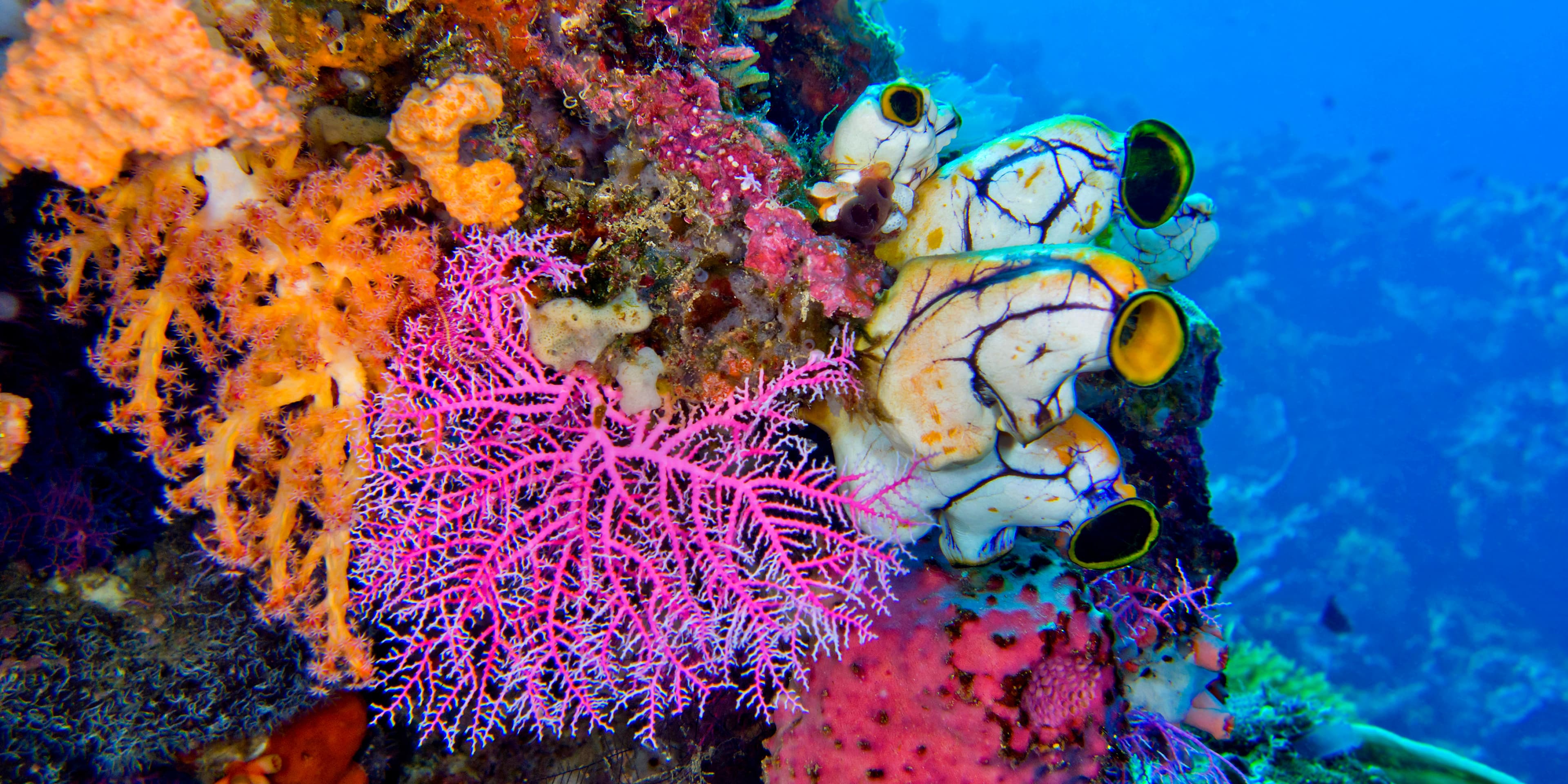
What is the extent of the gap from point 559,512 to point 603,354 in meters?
0.59

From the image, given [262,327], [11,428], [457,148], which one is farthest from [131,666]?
[457,148]

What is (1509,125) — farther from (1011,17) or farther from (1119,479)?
(1119,479)

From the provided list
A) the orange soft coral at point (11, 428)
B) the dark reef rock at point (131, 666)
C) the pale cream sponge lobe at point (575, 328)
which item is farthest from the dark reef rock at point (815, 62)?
the dark reef rock at point (131, 666)

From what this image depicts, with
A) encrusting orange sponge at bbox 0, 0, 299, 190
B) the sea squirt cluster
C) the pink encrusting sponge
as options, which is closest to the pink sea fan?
the sea squirt cluster

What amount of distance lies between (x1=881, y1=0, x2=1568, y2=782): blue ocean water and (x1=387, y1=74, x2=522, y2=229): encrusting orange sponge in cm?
473

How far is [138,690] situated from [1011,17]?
187 ft

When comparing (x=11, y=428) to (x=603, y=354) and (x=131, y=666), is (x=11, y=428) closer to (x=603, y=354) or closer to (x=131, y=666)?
(x=131, y=666)

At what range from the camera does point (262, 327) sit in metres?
1.91

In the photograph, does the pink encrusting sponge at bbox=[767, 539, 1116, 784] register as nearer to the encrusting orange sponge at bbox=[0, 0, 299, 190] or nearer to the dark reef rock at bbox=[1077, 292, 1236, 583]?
the dark reef rock at bbox=[1077, 292, 1236, 583]

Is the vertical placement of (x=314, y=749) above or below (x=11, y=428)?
below

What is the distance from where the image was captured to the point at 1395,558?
20.8 meters

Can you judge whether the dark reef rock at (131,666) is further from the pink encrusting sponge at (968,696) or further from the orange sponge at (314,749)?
the pink encrusting sponge at (968,696)

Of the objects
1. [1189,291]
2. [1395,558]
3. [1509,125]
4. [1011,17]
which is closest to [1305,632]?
[1395,558]

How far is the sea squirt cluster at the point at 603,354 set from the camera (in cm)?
186
